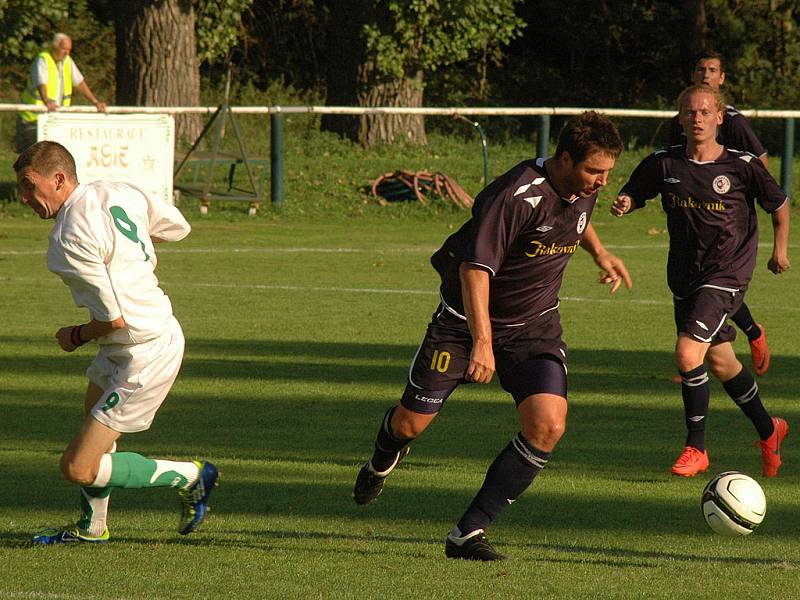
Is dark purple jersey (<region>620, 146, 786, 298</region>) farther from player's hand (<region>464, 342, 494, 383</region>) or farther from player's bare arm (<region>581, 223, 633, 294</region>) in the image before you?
player's hand (<region>464, 342, 494, 383</region>)

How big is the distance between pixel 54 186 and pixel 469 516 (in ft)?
6.70

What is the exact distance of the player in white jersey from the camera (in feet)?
18.5

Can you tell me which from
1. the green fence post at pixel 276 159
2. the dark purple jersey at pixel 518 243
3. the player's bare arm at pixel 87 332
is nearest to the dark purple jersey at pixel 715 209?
the dark purple jersey at pixel 518 243

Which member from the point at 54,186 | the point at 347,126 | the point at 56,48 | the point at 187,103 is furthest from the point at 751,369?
the point at 347,126

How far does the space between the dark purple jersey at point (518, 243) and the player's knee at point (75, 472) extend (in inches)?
65.5

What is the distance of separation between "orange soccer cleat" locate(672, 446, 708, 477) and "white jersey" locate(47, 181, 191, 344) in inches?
115

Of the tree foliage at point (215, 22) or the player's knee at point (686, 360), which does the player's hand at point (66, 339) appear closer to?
the player's knee at point (686, 360)

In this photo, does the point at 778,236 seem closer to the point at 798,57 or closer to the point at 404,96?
the point at 404,96

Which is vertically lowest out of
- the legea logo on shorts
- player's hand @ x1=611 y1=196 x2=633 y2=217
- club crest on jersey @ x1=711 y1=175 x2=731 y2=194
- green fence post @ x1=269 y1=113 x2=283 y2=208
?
green fence post @ x1=269 y1=113 x2=283 y2=208

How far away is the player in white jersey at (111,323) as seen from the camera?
564 centimetres

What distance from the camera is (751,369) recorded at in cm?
1082

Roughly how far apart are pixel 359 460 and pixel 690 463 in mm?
1703

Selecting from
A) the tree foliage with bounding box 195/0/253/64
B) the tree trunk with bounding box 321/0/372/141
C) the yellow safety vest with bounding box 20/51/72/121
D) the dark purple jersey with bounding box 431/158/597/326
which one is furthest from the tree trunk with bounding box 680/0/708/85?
the dark purple jersey with bounding box 431/158/597/326

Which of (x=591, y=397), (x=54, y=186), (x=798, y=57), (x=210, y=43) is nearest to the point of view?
(x=54, y=186)
